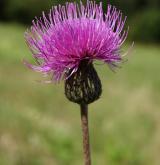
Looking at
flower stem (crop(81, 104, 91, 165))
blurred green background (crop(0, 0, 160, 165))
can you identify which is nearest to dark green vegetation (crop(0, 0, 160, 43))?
blurred green background (crop(0, 0, 160, 165))

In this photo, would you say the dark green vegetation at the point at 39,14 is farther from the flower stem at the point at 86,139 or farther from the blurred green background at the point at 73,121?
the flower stem at the point at 86,139

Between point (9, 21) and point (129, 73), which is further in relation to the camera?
point (9, 21)

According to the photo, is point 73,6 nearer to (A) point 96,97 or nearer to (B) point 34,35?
(B) point 34,35

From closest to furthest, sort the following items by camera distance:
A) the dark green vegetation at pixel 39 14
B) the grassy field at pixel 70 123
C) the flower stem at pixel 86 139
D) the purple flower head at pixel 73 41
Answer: the flower stem at pixel 86 139
the purple flower head at pixel 73 41
the grassy field at pixel 70 123
the dark green vegetation at pixel 39 14

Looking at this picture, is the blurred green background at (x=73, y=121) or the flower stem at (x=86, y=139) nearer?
the flower stem at (x=86, y=139)

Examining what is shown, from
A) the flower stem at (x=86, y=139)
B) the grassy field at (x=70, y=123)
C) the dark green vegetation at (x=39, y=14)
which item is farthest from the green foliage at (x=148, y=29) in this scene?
the flower stem at (x=86, y=139)

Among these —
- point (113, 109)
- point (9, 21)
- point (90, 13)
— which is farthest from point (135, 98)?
point (9, 21)

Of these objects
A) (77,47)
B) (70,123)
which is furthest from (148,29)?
(77,47)
